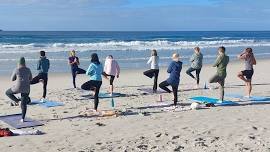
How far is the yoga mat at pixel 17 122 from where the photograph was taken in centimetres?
1060

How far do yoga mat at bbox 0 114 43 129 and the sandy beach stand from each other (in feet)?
0.68

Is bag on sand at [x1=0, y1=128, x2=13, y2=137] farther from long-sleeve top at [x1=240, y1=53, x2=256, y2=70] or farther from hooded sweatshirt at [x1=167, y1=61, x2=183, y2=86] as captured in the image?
long-sleeve top at [x1=240, y1=53, x2=256, y2=70]

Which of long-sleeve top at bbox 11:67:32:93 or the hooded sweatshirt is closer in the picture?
long-sleeve top at bbox 11:67:32:93

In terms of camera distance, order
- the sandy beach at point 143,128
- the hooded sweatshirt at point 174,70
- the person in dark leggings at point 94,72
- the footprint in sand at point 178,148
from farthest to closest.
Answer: the hooded sweatshirt at point 174,70, the person in dark leggings at point 94,72, the sandy beach at point 143,128, the footprint in sand at point 178,148

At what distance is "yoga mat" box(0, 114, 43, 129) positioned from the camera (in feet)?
34.8

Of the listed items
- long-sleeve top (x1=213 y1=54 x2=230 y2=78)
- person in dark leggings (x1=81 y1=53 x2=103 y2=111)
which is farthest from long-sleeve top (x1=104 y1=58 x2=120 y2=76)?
long-sleeve top (x1=213 y1=54 x2=230 y2=78)

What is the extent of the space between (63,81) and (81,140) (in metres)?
10.9

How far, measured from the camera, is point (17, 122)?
10938mm

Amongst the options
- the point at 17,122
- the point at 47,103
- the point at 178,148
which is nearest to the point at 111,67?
the point at 47,103

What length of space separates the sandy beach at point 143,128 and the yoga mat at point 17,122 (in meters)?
0.21

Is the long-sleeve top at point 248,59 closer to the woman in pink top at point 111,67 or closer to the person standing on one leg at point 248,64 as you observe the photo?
the person standing on one leg at point 248,64

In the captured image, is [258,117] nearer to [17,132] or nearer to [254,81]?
[17,132]

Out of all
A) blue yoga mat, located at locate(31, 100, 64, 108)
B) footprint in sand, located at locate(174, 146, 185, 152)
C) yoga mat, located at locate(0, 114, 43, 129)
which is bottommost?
footprint in sand, located at locate(174, 146, 185, 152)

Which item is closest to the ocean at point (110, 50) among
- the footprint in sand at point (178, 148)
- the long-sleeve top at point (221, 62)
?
the long-sleeve top at point (221, 62)
